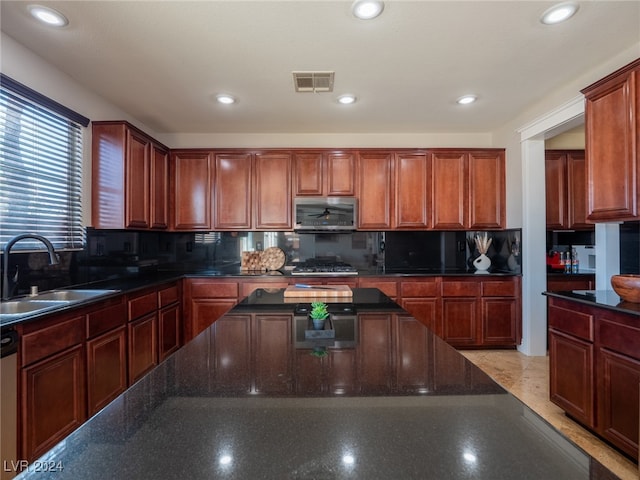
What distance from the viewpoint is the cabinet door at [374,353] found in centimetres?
81

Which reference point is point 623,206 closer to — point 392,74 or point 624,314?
point 624,314

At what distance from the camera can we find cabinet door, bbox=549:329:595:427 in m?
1.91

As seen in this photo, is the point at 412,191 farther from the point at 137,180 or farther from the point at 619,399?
the point at 137,180

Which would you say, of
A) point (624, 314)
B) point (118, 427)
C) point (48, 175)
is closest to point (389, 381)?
point (118, 427)

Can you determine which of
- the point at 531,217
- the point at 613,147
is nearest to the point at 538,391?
the point at 531,217

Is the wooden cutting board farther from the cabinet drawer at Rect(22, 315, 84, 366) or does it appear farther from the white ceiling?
the white ceiling

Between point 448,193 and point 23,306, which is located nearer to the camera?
point 23,306

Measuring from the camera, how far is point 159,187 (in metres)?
3.48

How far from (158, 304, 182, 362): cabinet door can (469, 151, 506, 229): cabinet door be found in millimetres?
3389

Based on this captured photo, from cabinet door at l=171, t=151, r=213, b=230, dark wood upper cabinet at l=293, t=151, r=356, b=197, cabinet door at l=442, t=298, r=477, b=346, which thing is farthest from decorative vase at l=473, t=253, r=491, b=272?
cabinet door at l=171, t=151, r=213, b=230

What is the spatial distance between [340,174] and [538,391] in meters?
2.77

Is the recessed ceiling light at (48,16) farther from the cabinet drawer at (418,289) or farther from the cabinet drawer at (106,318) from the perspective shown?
the cabinet drawer at (418,289)

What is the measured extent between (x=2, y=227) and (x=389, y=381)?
96.4 inches

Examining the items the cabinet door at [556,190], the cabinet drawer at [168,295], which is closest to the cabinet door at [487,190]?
the cabinet door at [556,190]
